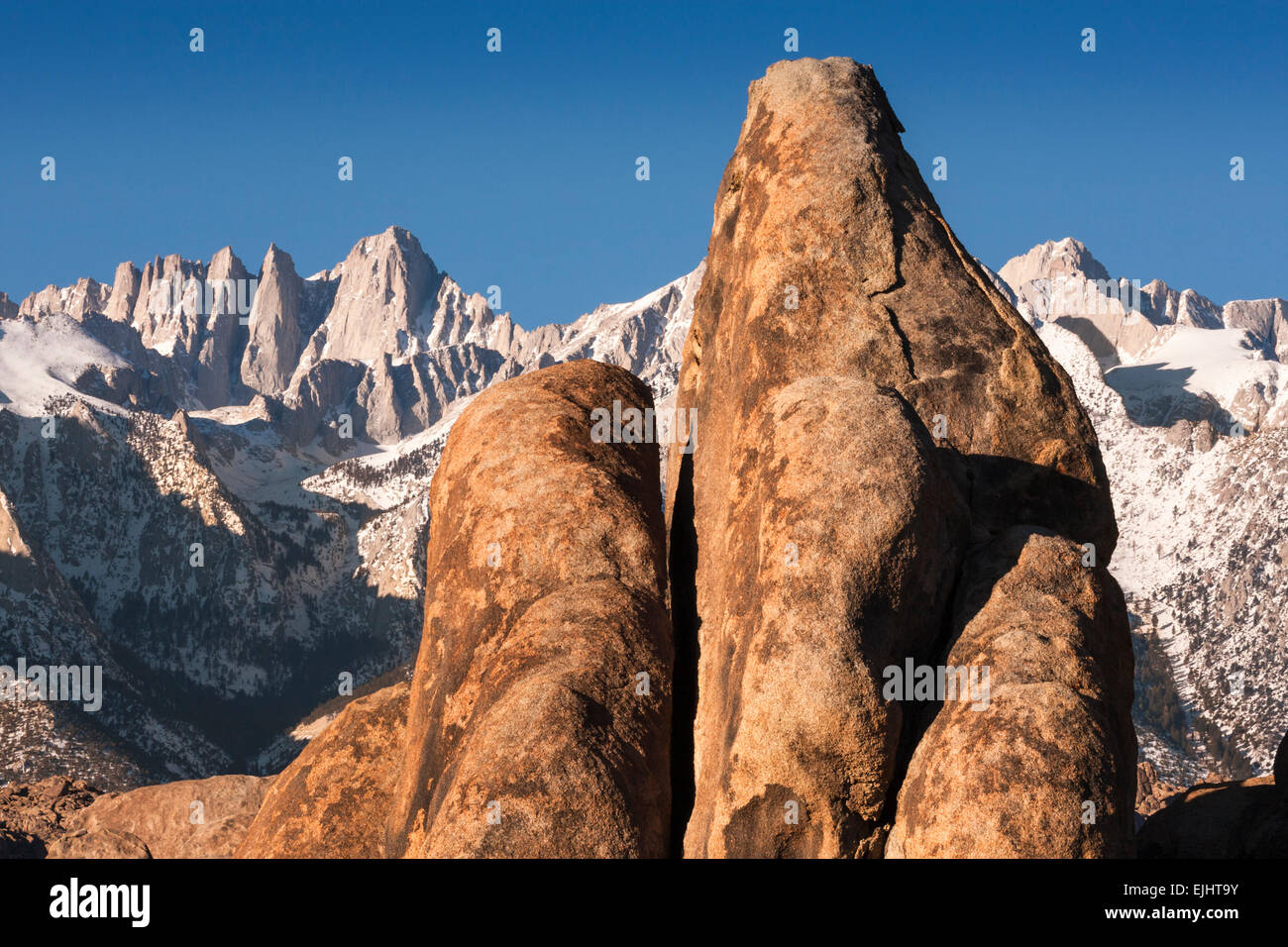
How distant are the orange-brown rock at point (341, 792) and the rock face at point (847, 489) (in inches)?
227

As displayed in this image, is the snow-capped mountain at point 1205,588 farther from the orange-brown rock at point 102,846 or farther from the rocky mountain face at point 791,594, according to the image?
the rocky mountain face at point 791,594

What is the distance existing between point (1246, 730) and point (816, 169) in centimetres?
11024

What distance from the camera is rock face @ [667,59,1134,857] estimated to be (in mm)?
13008

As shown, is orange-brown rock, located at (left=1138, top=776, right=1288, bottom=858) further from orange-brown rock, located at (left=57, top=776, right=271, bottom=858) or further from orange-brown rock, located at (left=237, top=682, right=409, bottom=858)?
orange-brown rock, located at (left=57, top=776, right=271, bottom=858)

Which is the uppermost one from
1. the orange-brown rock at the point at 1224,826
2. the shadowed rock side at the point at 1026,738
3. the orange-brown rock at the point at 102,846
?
the shadowed rock side at the point at 1026,738

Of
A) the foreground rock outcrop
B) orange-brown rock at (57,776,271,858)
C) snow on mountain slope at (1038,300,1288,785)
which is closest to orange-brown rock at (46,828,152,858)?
orange-brown rock at (57,776,271,858)

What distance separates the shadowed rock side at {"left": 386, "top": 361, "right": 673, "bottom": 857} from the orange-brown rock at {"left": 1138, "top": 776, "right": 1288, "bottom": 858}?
8115 millimetres

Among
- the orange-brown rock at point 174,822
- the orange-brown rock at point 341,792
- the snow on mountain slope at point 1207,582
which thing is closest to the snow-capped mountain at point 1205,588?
the snow on mountain slope at point 1207,582

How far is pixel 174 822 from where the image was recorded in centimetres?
2756

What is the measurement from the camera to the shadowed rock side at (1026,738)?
476 inches

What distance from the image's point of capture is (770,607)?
13.4 m

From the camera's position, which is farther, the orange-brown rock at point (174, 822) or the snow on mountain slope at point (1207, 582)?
the snow on mountain slope at point (1207, 582)

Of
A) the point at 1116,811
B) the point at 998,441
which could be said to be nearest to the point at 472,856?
the point at 1116,811
